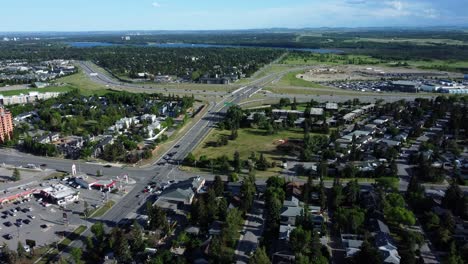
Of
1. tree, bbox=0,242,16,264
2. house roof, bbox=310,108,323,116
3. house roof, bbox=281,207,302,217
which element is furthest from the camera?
house roof, bbox=310,108,323,116

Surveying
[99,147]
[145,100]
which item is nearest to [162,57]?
[145,100]

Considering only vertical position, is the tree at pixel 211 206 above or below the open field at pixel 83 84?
below

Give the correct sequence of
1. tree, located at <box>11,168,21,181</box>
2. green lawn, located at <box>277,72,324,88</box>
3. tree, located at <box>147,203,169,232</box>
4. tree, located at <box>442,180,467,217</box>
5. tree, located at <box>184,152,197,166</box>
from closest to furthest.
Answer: tree, located at <box>147,203,169,232</box> < tree, located at <box>442,180,467,217</box> < tree, located at <box>11,168,21,181</box> < tree, located at <box>184,152,197,166</box> < green lawn, located at <box>277,72,324,88</box>

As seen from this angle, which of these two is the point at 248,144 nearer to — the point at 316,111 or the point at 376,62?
the point at 316,111

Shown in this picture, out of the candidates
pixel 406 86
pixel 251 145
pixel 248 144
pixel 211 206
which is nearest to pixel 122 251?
pixel 211 206

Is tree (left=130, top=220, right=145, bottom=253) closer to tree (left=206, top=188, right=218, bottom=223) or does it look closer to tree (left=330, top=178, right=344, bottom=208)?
tree (left=206, top=188, right=218, bottom=223)

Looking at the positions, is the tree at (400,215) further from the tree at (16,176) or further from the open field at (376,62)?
the open field at (376,62)

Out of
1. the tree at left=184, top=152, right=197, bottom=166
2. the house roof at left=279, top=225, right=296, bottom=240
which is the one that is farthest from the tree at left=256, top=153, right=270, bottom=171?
the house roof at left=279, top=225, right=296, bottom=240

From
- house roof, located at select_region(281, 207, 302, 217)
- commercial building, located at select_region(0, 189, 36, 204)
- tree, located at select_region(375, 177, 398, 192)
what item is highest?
tree, located at select_region(375, 177, 398, 192)

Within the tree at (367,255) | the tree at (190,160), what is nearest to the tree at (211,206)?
the tree at (367,255)

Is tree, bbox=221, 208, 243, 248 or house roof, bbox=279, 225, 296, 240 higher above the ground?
tree, bbox=221, 208, 243, 248

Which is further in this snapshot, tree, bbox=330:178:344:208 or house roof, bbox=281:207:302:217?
A: tree, bbox=330:178:344:208

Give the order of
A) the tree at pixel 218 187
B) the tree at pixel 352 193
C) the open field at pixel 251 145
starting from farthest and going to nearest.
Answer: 1. the open field at pixel 251 145
2. the tree at pixel 218 187
3. the tree at pixel 352 193

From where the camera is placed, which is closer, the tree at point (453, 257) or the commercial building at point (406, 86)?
the tree at point (453, 257)
